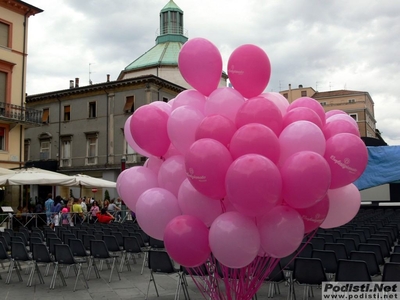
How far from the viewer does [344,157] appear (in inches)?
140

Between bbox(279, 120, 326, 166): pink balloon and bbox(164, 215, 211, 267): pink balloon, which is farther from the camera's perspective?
bbox(164, 215, 211, 267): pink balloon

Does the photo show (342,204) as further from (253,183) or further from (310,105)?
(253,183)

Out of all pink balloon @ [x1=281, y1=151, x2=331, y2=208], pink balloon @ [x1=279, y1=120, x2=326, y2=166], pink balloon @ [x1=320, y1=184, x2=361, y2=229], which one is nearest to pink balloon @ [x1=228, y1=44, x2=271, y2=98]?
pink balloon @ [x1=279, y1=120, x2=326, y2=166]

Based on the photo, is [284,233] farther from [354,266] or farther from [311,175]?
[354,266]

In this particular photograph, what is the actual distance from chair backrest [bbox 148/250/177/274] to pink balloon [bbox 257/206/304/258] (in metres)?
3.49

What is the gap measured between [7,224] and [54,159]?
56.8 feet

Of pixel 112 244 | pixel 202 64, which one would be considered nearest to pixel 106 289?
pixel 112 244

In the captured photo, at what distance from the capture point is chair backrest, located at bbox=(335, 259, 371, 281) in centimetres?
543

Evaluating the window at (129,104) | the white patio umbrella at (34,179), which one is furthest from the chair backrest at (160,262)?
the window at (129,104)

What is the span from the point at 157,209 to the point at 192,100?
Answer: 1.04 meters

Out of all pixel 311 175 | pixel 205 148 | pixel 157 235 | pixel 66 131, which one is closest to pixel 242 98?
pixel 205 148

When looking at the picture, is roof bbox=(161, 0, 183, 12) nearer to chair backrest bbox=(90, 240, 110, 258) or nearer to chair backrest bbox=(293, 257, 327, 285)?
chair backrest bbox=(90, 240, 110, 258)

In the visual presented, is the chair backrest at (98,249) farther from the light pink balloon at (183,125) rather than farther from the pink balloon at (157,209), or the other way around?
the light pink balloon at (183,125)

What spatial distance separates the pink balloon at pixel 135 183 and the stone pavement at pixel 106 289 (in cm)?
320
